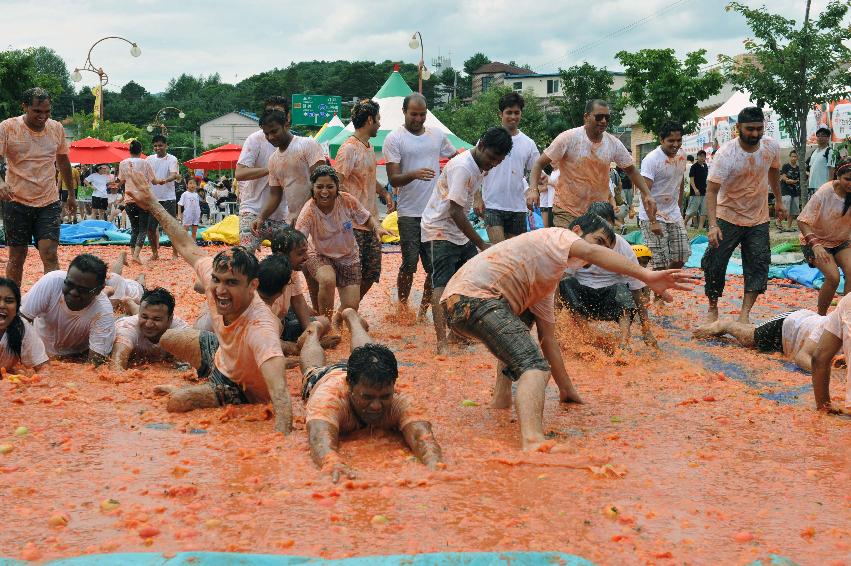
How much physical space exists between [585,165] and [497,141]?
191cm

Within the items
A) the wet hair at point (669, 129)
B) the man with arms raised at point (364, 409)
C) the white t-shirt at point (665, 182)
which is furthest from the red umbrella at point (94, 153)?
the man with arms raised at point (364, 409)

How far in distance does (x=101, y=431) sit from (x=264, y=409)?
99 cm

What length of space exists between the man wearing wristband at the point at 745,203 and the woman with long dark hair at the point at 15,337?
20.2ft

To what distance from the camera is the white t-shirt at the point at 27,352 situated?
20.5ft

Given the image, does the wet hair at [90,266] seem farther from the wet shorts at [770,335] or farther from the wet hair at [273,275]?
the wet shorts at [770,335]

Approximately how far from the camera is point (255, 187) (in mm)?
8875

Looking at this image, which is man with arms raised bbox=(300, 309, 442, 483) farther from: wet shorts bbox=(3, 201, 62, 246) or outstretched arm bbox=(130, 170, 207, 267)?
wet shorts bbox=(3, 201, 62, 246)

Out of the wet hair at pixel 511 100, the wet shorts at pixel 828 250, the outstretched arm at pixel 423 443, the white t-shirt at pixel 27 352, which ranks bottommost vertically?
the outstretched arm at pixel 423 443

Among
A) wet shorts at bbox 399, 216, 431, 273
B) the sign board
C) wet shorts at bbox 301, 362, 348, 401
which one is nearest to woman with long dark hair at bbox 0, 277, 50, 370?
wet shorts at bbox 301, 362, 348, 401

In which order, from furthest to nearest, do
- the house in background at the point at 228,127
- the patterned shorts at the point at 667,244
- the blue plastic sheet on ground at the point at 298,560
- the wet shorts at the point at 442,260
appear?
the house in background at the point at 228,127
the patterned shorts at the point at 667,244
the wet shorts at the point at 442,260
the blue plastic sheet on ground at the point at 298,560

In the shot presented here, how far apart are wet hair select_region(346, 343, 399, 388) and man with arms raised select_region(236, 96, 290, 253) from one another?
4.02 metres

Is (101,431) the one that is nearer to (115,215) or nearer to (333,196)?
(333,196)

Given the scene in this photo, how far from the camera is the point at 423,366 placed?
7.16 m

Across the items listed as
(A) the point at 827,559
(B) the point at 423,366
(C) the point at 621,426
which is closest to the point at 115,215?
(B) the point at 423,366
